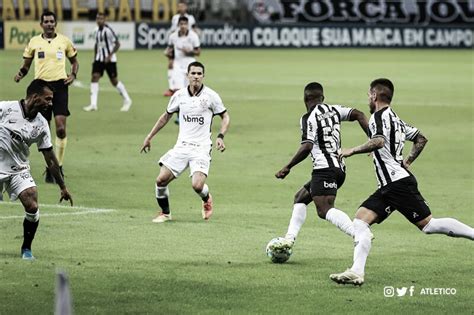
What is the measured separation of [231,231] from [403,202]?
12.4ft

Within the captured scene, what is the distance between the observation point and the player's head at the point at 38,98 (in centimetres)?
1199

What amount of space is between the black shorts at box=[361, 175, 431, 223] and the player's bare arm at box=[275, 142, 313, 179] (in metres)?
0.96

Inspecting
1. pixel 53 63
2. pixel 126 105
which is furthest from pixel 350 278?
pixel 126 105

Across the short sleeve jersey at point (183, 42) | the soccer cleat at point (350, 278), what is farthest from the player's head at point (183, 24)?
the soccer cleat at point (350, 278)

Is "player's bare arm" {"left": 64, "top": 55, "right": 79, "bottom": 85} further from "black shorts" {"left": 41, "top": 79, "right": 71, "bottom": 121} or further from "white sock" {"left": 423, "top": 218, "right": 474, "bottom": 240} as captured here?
"white sock" {"left": 423, "top": 218, "right": 474, "bottom": 240}

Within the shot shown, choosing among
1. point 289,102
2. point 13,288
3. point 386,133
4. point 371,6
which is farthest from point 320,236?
point 371,6

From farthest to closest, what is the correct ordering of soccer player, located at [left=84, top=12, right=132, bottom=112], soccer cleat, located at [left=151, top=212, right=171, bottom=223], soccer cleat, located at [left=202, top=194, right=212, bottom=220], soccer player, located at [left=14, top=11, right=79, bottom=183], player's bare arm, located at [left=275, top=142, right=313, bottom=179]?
soccer player, located at [left=84, top=12, right=132, bottom=112]
soccer player, located at [left=14, top=11, right=79, bottom=183]
soccer cleat, located at [left=202, top=194, right=212, bottom=220]
soccer cleat, located at [left=151, top=212, right=171, bottom=223]
player's bare arm, located at [left=275, top=142, right=313, bottom=179]

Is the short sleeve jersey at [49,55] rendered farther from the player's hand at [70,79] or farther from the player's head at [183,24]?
the player's head at [183,24]

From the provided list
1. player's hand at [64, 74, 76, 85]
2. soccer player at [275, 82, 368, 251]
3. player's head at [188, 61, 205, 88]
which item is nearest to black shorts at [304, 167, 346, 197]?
soccer player at [275, 82, 368, 251]

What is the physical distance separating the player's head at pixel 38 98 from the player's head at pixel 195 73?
12.6ft

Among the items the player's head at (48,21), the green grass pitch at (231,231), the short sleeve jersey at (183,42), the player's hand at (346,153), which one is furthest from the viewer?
the short sleeve jersey at (183,42)

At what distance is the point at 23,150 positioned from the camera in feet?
41.1

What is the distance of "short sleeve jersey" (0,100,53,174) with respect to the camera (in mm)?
12289

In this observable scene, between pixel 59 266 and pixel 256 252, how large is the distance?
7.93ft
